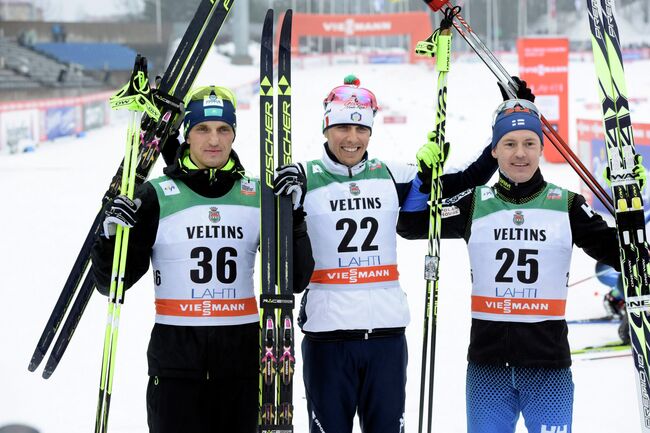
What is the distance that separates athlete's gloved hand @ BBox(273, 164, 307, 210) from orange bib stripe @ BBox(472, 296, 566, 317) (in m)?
0.78

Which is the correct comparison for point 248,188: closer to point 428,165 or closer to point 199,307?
point 199,307

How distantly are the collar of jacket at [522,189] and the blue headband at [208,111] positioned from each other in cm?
101

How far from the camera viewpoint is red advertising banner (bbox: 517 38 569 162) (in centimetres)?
1639

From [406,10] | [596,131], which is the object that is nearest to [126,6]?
[406,10]

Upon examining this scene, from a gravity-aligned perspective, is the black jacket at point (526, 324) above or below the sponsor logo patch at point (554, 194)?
below

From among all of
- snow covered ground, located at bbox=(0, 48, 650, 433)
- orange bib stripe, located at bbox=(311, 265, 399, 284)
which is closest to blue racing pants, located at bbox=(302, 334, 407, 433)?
orange bib stripe, located at bbox=(311, 265, 399, 284)

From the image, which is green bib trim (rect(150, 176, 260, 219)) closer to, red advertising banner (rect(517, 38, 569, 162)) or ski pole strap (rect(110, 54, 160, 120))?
ski pole strap (rect(110, 54, 160, 120))

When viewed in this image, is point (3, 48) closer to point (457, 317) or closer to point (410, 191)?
point (457, 317)

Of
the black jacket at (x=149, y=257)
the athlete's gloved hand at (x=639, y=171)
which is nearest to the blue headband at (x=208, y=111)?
the black jacket at (x=149, y=257)

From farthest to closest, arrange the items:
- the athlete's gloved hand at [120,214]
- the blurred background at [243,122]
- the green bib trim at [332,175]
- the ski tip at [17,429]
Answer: the blurred background at [243,122], the ski tip at [17,429], the green bib trim at [332,175], the athlete's gloved hand at [120,214]

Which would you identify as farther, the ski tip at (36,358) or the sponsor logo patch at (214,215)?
the ski tip at (36,358)

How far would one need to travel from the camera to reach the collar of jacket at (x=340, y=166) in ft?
10.0

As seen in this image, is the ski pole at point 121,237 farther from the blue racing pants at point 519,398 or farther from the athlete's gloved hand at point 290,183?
the blue racing pants at point 519,398

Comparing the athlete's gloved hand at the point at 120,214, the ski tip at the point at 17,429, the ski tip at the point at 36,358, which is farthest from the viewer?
the ski tip at the point at 17,429
